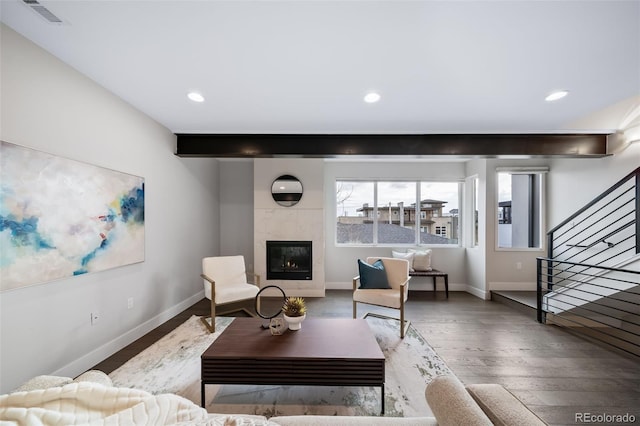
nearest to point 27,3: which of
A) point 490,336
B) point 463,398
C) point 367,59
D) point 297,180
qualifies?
point 367,59

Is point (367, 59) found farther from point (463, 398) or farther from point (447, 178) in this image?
point (447, 178)

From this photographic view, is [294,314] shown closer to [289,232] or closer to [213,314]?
[213,314]

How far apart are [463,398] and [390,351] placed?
1917 mm

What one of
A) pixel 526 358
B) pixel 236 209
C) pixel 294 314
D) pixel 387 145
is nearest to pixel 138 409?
pixel 294 314

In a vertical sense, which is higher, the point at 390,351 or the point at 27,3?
the point at 27,3

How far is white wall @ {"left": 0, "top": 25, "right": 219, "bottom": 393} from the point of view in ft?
5.77

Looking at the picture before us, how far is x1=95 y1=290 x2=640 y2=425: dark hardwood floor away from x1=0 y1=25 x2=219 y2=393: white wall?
33 cm

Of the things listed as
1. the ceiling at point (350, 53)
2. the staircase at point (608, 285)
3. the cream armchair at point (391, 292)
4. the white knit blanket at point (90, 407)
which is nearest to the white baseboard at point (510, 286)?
the staircase at point (608, 285)

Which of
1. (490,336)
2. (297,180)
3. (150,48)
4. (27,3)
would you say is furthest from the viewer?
(297,180)

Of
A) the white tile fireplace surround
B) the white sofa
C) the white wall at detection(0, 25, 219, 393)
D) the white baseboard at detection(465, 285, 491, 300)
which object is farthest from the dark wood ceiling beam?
the white sofa

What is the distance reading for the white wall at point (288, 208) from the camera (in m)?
4.79

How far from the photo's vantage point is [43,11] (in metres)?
1.53

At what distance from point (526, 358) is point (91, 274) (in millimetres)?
4163

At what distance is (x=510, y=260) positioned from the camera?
14.9 feet
